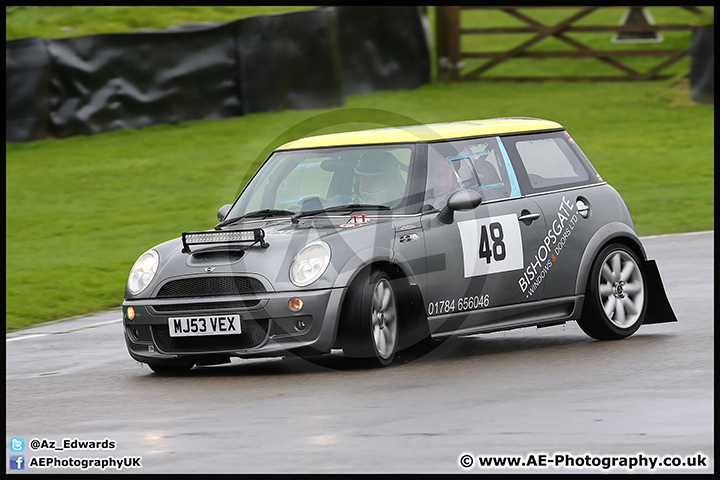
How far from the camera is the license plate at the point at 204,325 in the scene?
830cm

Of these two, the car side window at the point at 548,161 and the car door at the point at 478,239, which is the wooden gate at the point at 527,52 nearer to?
the car side window at the point at 548,161

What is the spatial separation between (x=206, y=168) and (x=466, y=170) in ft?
44.8

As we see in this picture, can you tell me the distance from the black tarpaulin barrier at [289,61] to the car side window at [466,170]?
14.7m

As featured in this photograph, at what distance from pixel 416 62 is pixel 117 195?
10.6m

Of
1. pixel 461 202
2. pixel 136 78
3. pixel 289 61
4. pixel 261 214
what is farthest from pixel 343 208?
pixel 289 61

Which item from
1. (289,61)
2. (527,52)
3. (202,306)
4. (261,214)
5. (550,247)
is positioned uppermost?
(527,52)

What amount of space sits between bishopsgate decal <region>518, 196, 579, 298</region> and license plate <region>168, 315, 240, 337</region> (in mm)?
2151

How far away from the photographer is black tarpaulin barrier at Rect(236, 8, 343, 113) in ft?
78.0

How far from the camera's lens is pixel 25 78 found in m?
21.9

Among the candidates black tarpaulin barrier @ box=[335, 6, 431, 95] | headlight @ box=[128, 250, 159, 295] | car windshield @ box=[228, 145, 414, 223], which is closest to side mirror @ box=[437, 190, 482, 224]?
car windshield @ box=[228, 145, 414, 223]

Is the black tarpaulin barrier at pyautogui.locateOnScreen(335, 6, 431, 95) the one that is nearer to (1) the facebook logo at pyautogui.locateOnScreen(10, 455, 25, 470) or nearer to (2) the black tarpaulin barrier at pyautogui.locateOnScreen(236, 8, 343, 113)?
(2) the black tarpaulin barrier at pyautogui.locateOnScreen(236, 8, 343, 113)

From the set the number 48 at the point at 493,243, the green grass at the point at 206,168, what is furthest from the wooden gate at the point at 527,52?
the number 48 at the point at 493,243

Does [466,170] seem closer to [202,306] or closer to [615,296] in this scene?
[615,296]

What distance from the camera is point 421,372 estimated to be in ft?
27.5
